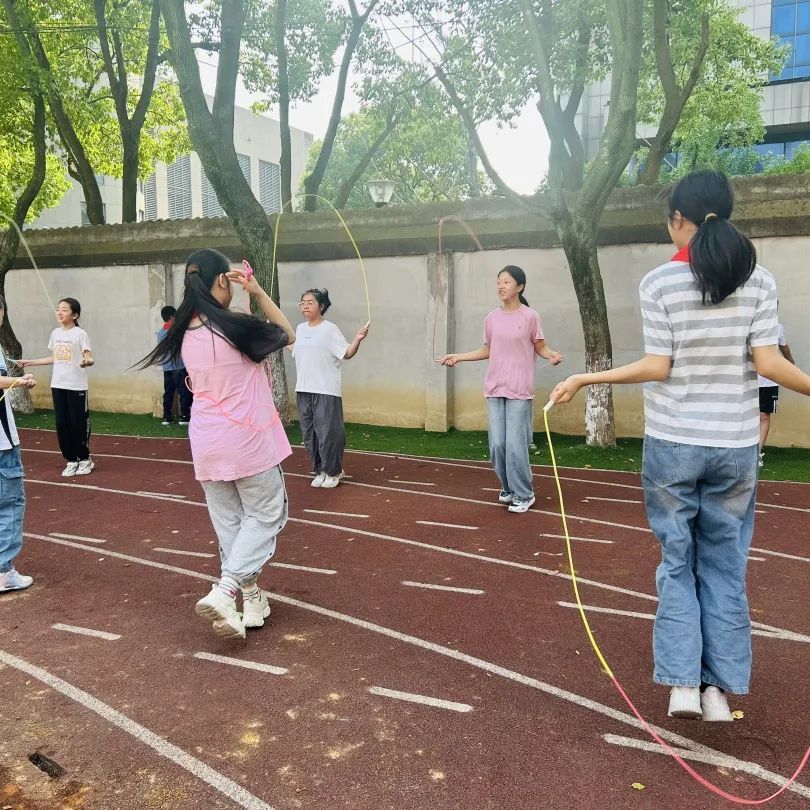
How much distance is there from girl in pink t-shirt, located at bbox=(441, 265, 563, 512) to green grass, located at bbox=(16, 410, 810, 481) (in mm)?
2533

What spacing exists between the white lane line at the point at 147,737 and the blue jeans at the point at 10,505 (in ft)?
3.38

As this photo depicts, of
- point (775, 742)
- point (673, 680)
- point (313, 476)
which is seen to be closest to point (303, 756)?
point (673, 680)

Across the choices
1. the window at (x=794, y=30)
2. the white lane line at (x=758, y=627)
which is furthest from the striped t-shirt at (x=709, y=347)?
the window at (x=794, y=30)

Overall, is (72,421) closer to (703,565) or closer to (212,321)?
(212,321)

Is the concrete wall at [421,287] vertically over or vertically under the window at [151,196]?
under

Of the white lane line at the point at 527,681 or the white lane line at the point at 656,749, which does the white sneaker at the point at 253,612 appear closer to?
the white lane line at the point at 527,681

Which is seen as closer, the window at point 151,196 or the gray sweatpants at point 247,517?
the gray sweatpants at point 247,517

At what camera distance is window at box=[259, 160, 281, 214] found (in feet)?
139

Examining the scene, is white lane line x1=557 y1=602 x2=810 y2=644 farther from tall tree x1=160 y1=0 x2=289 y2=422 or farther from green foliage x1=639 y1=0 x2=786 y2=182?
green foliage x1=639 y1=0 x2=786 y2=182

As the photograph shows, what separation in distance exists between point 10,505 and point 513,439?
3.94 metres

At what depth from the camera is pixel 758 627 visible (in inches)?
175

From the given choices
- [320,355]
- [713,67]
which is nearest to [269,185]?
[713,67]

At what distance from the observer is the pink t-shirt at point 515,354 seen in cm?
700

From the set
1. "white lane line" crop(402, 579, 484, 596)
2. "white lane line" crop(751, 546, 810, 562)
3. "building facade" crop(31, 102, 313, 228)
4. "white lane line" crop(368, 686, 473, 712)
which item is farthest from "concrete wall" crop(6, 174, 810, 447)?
"building facade" crop(31, 102, 313, 228)
